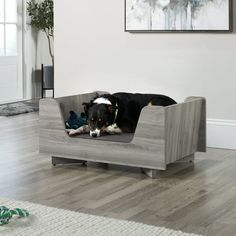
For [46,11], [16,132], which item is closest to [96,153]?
[16,132]

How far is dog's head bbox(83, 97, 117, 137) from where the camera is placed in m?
4.11

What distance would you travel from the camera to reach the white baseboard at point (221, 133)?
4.73 meters

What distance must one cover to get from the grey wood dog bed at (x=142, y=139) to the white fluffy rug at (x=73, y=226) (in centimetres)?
93

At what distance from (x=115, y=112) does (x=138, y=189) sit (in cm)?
84

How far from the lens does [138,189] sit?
3.56m

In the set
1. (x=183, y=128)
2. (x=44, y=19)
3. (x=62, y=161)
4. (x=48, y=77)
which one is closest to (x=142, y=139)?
(x=183, y=128)

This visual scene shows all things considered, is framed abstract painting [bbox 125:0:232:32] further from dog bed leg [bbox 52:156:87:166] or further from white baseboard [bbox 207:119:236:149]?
dog bed leg [bbox 52:156:87:166]

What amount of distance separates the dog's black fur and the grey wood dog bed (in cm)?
13

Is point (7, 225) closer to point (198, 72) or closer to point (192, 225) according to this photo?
point (192, 225)

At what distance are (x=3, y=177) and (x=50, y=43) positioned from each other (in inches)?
184

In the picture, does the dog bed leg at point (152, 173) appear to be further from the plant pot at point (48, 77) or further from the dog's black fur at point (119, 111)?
the plant pot at point (48, 77)

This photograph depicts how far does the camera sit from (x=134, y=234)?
2.71 m

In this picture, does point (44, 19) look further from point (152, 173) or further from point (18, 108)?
point (152, 173)

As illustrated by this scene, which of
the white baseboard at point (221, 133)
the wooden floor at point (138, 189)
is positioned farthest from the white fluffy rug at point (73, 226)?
the white baseboard at point (221, 133)
